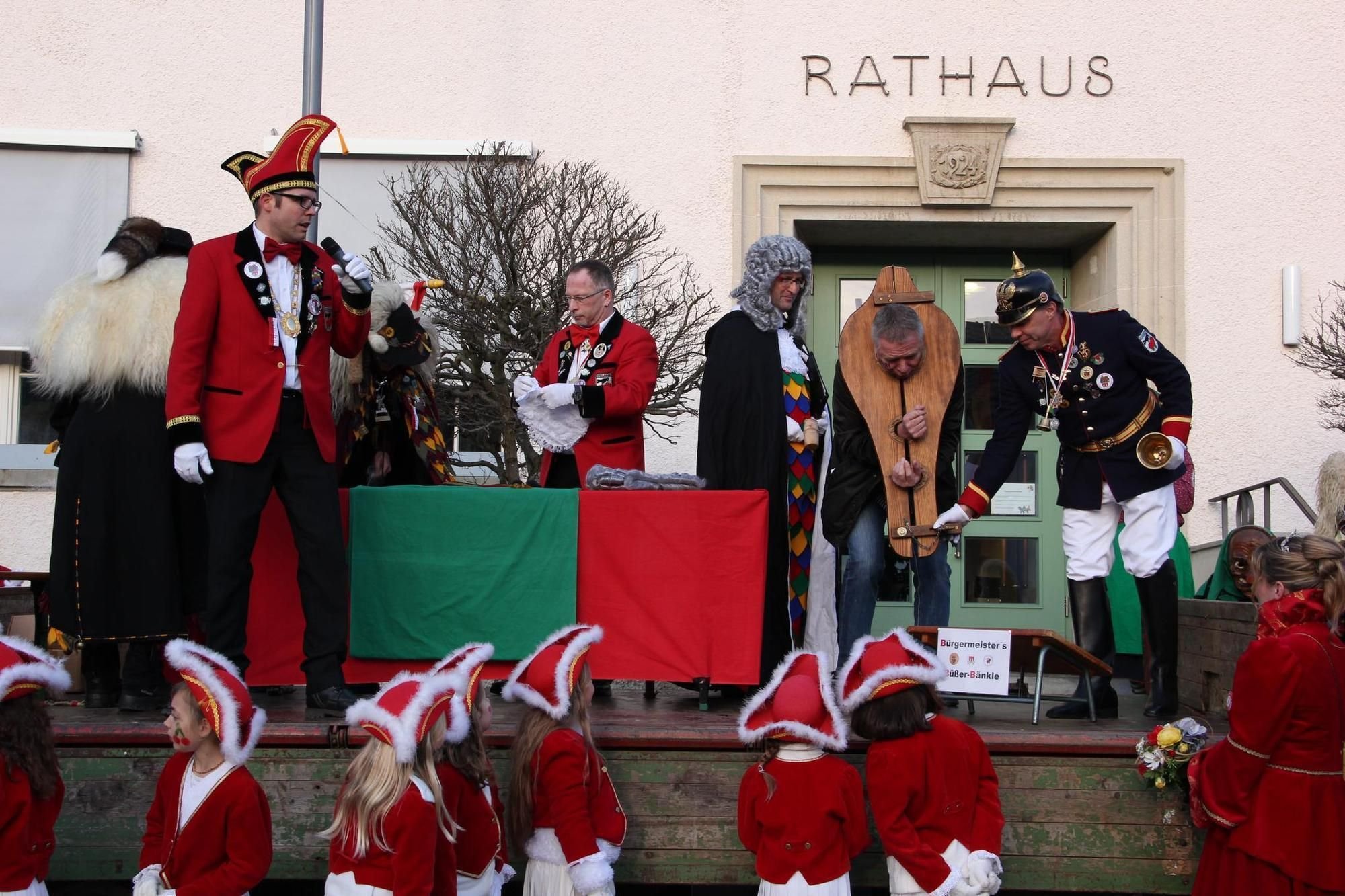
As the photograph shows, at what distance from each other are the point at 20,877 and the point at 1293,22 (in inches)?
385

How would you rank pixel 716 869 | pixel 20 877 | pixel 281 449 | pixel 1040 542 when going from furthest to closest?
1. pixel 1040 542
2. pixel 281 449
3. pixel 716 869
4. pixel 20 877

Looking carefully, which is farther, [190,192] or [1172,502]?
[190,192]

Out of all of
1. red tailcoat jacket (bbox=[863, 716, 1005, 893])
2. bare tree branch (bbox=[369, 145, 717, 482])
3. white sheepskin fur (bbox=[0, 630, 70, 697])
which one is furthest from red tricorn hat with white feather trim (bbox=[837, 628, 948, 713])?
bare tree branch (bbox=[369, 145, 717, 482])

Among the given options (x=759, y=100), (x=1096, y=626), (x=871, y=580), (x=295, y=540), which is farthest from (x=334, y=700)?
(x=759, y=100)

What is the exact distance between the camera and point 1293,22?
33.9 feet

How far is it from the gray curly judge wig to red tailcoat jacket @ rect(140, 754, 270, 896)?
9.14ft

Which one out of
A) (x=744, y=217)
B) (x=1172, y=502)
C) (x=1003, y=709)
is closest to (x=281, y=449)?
(x=1003, y=709)

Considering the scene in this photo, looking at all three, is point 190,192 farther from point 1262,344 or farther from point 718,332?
point 1262,344

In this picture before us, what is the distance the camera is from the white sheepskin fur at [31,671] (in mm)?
3904

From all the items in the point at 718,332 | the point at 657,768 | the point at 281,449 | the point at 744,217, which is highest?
the point at 744,217

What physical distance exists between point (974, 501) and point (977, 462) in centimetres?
590

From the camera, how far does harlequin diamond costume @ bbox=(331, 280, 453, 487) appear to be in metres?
6.02

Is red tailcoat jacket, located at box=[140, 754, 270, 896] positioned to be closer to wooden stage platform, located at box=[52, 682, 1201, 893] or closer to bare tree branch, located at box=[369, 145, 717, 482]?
wooden stage platform, located at box=[52, 682, 1201, 893]

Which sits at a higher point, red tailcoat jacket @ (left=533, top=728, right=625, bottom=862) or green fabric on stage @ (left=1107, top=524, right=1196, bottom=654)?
green fabric on stage @ (left=1107, top=524, right=1196, bottom=654)
